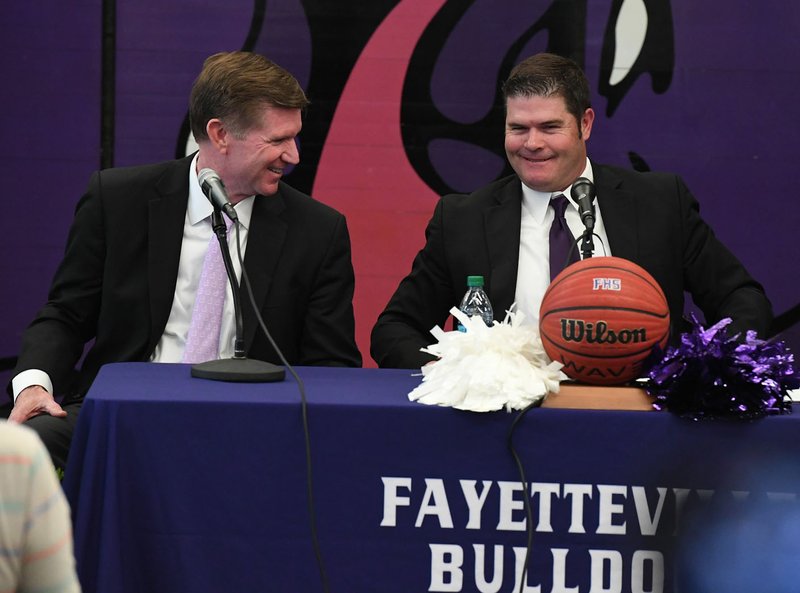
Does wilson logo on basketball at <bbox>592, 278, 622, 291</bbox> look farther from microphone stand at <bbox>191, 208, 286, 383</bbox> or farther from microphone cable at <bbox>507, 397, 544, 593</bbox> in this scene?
microphone stand at <bbox>191, 208, 286, 383</bbox>

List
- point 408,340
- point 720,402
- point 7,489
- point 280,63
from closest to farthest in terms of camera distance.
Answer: point 7,489 < point 720,402 < point 408,340 < point 280,63

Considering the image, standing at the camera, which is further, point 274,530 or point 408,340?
point 408,340

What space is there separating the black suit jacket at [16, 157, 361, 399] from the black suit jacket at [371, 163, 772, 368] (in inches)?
7.2

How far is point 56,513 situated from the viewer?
1.27 m

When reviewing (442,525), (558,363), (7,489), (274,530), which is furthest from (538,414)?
(7,489)

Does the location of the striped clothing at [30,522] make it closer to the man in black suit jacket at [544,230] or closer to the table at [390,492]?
the table at [390,492]

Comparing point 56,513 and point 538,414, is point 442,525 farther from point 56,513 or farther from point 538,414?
point 56,513

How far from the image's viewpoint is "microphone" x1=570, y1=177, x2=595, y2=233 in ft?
8.75

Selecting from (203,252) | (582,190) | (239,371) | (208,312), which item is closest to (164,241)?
(203,252)

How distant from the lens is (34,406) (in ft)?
9.57

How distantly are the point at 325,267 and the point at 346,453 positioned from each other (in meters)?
1.07

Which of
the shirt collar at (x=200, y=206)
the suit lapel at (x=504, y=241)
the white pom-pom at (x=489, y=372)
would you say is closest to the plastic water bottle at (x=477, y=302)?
the suit lapel at (x=504, y=241)

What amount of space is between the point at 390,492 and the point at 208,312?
3.15 feet

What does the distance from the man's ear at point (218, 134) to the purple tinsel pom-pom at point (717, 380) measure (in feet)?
4.73
